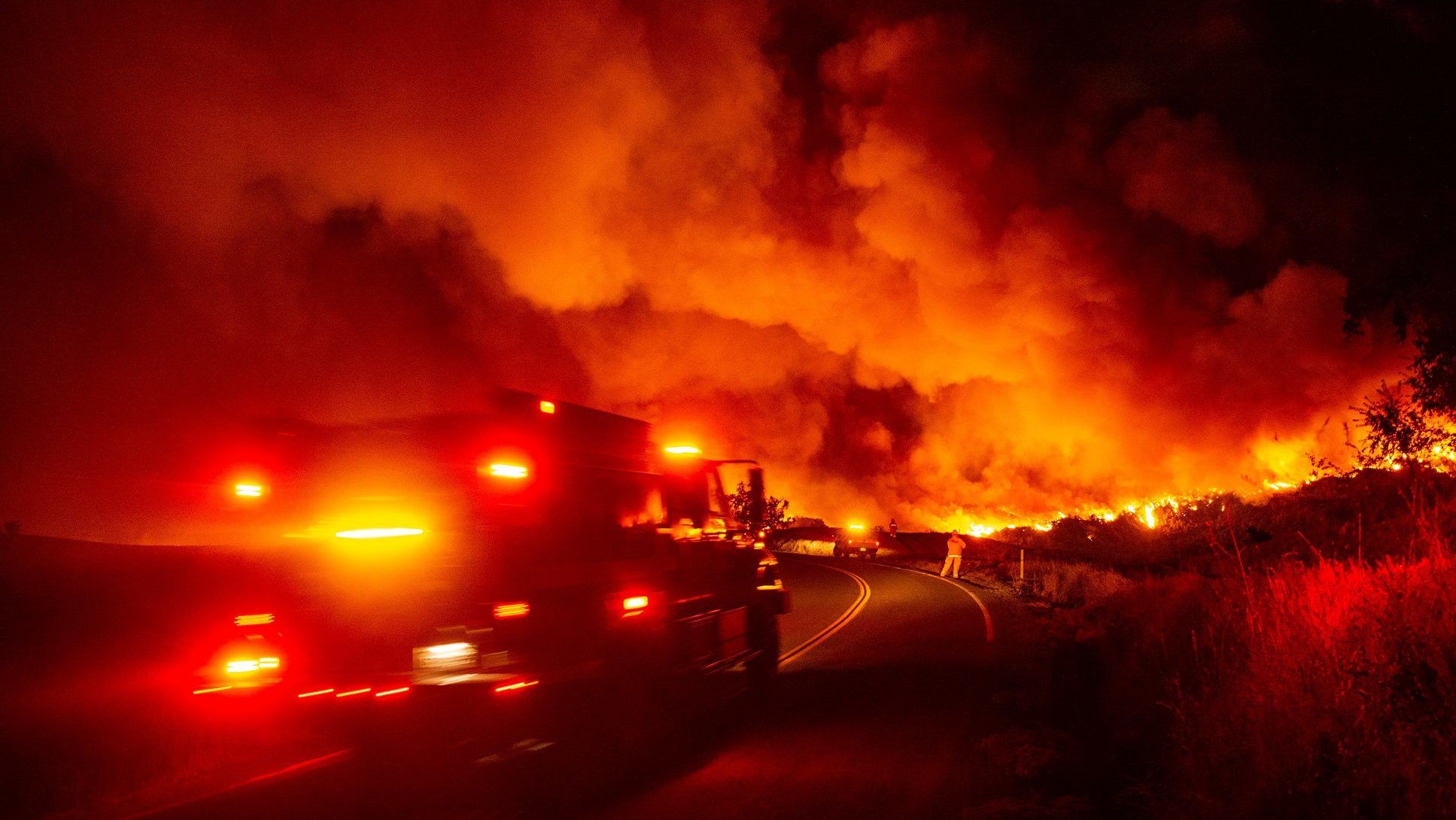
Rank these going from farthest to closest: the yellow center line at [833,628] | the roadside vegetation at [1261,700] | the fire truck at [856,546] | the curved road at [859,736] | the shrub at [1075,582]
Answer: the fire truck at [856,546], the shrub at [1075,582], the yellow center line at [833,628], the curved road at [859,736], the roadside vegetation at [1261,700]

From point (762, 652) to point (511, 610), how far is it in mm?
5205

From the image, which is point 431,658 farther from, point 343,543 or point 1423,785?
point 1423,785

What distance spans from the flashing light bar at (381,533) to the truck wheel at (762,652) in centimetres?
531

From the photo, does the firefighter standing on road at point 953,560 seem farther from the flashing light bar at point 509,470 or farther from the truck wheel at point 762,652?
the flashing light bar at point 509,470

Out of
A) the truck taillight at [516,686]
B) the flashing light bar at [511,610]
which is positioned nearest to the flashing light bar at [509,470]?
the flashing light bar at [511,610]

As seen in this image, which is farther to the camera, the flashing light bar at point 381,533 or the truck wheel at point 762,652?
the truck wheel at point 762,652

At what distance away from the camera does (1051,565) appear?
25141 mm

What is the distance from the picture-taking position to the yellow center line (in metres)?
13.4

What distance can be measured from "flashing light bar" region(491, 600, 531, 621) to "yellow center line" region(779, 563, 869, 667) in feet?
22.1

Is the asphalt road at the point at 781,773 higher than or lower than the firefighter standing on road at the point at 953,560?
lower

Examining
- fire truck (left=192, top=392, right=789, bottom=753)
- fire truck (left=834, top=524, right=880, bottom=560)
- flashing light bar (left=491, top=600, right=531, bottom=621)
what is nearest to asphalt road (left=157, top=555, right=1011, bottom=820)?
fire truck (left=192, top=392, right=789, bottom=753)

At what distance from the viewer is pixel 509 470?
6965 millimetres

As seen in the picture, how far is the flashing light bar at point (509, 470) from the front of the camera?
687 centimetres

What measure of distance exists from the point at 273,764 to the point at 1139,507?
3353cm
